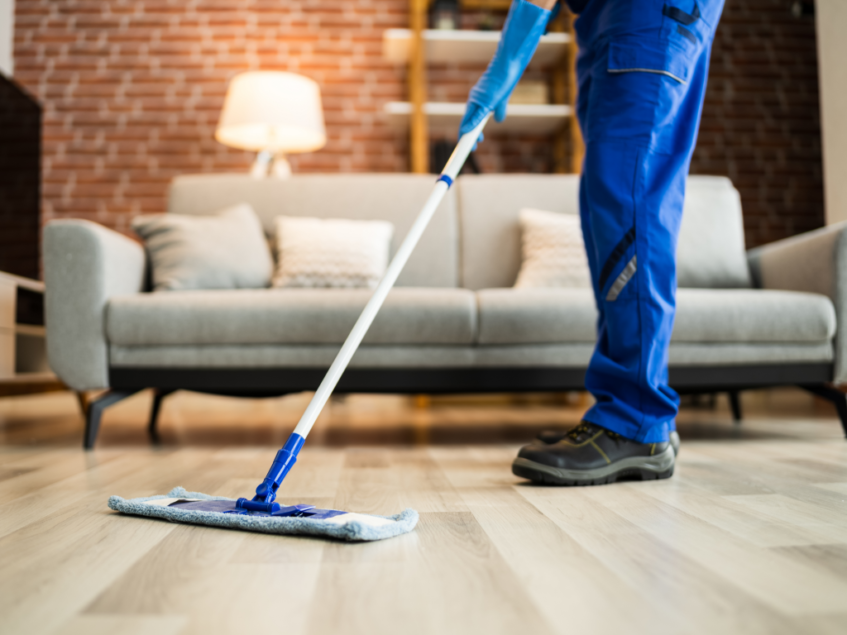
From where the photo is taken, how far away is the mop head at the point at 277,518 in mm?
764

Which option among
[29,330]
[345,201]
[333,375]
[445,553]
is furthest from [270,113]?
[445,553]

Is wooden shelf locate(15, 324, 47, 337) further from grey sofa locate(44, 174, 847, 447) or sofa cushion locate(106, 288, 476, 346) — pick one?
sofa cushion locate(106, 288, 476, 346)

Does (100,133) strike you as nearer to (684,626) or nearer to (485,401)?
(485,401)

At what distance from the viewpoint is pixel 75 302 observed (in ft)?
5.49

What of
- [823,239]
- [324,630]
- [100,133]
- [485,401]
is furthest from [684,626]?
[100,133]

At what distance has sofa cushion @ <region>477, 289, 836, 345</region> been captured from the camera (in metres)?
1.73

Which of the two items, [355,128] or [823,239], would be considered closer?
Result: [823,239]

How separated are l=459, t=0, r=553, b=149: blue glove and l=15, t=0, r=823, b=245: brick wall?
9.05ft

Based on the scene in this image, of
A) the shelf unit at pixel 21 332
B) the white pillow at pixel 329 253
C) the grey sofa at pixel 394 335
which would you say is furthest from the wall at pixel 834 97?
the shelf unit at pixel 21 332

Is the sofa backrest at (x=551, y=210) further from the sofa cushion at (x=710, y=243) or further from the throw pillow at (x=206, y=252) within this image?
the throw pillow at (x=206, y=252)

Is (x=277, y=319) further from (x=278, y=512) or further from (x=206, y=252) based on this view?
(x=278, y=512)

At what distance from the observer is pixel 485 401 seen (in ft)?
11.0

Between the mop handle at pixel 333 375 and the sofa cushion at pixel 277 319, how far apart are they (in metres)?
0.54

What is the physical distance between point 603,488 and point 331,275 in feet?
4.06
